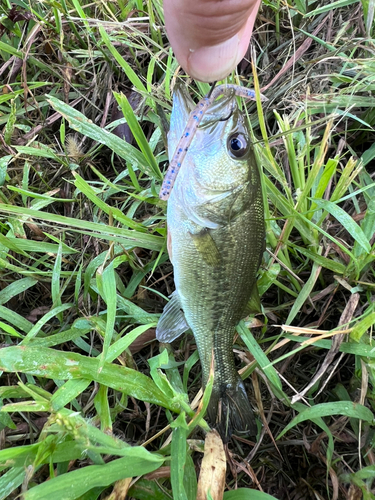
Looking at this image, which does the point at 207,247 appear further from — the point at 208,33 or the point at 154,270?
the point at 208,33

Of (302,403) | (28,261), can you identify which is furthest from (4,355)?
(302,403)

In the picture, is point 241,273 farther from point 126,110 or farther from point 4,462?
point 4,462

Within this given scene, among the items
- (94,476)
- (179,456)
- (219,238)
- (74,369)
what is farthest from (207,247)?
(94,476)

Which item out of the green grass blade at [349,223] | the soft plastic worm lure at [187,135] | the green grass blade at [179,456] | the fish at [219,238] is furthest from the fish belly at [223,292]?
the green grass blade at [179,456]

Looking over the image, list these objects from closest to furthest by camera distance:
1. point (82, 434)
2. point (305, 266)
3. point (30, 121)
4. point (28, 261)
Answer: point (82, 434)
point (305, 266)
point (28, 261)
point (30, 121)

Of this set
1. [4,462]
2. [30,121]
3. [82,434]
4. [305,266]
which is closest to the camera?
[82,434]

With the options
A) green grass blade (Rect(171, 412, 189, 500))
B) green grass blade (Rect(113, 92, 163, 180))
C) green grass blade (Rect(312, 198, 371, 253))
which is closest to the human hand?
green grass blade (Rect(113, 92, 163, 180))

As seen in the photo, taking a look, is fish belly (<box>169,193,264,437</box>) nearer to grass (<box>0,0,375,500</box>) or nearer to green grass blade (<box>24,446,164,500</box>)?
grass (<box>0,0,375,500</box>)
